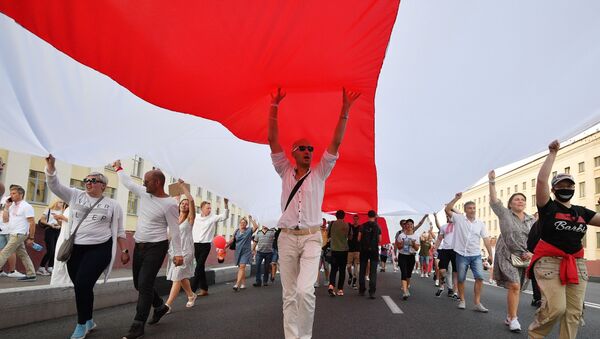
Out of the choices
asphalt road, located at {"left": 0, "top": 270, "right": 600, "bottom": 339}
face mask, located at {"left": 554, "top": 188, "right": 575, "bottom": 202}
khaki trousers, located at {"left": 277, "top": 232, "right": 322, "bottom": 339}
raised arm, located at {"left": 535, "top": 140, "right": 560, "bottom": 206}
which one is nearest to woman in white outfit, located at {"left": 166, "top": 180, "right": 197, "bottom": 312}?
asphalt road, located at {"left": 0, "top": 270, "right": 600, "bottom": 339}

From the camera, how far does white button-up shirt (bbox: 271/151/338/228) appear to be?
4.31 meters

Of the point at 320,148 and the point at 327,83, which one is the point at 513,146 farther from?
the point at 320,148

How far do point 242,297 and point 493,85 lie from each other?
7.27 meters

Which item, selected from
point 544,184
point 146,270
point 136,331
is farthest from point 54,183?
point 544,184

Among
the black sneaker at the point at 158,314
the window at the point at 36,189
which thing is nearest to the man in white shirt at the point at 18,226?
the black sneaker at the point at 158,314

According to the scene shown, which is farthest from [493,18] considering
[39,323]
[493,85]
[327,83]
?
[39,323]

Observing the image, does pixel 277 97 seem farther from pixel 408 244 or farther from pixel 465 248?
pixel 408 244

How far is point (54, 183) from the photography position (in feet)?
17.0

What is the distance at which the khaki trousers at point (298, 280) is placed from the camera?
13.4ft

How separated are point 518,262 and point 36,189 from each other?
25019mm

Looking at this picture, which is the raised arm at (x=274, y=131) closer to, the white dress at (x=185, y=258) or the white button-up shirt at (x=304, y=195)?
the white button-up shirt at (x=304, y=195)

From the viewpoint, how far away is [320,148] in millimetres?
7090

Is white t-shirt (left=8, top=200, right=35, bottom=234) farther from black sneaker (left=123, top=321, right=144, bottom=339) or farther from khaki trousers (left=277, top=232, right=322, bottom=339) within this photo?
khaki trousers (left=277, top=232, right=322, bottom=339)

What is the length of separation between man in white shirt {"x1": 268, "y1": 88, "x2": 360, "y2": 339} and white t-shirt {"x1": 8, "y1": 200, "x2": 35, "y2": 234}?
6553mm
